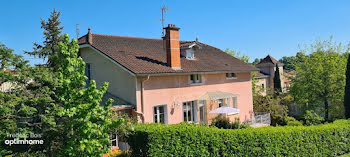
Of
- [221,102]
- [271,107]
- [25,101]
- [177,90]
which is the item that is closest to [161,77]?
[177,90]

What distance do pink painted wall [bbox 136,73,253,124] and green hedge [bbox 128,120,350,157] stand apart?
19.2ft

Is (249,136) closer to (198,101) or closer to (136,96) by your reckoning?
(136,96)

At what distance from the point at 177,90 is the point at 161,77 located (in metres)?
1.87

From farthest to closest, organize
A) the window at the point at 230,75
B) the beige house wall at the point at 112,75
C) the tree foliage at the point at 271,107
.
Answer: the tree foliage at the point at 271,107, the window at the point at 230,75, the beige house wall at the point at 112,75

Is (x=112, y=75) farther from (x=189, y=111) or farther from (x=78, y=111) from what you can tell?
(x=78, y=111)

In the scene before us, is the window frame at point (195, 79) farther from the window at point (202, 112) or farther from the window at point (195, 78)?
the window at point (202, 112)

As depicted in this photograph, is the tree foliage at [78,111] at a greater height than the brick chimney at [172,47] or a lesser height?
lesser

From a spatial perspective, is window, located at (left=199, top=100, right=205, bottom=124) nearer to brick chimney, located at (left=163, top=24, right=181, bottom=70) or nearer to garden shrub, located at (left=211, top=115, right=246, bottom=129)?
garden shrub, located at (left=211, top=115, right=246, bottom=129)

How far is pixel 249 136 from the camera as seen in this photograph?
13.6 meters

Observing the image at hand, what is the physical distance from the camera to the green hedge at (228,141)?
1234cm

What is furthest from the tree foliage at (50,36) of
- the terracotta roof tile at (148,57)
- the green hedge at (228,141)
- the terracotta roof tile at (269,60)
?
the terracotta roof tile at (269,60)

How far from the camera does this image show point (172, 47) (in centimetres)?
2155

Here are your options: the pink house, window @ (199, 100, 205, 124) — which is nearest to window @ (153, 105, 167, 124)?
the pink house

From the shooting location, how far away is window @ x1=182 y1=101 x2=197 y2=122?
2234 centimetres
